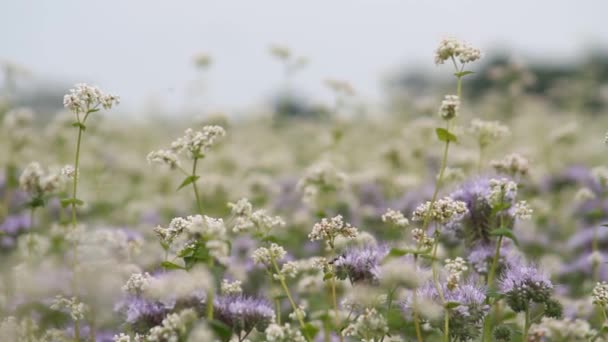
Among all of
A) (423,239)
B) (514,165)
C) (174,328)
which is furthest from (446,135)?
(174,328)

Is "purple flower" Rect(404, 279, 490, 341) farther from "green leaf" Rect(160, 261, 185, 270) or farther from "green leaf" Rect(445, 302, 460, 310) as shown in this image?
"green leaf" Rect(160, 261, 185, 270)

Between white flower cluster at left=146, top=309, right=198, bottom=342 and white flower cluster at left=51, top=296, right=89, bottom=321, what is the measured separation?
2.33ft

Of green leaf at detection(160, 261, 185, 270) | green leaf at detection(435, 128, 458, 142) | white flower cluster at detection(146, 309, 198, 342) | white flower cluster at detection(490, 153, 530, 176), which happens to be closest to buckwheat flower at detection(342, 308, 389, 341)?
white flower cluster at detection(146, 309, 198, 342)

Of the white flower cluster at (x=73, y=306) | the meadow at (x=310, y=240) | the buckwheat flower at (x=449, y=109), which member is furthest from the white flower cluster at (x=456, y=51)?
the white flower cluster at (x=73, y=306)

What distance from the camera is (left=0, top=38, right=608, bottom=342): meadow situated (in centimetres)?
303

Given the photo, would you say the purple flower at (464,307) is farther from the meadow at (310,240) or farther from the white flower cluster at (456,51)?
the white flower cluster at (456,51)

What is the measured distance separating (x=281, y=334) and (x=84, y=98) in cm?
150

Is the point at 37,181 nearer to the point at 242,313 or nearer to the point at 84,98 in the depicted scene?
the point at 84,98

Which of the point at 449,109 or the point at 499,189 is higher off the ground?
the point at 449,109

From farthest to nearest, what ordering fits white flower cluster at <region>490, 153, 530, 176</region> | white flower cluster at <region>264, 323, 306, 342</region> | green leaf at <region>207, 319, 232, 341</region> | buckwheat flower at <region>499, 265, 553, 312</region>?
white flower cluster at <region>490, 153, 530, 176</region>
buckwheat flower at <region>499, 265, 553, 312</region>
white flower cluster at <region>264, 323, 306, 342</region>
green leaf at <region>207, 319, 232, 341</region>

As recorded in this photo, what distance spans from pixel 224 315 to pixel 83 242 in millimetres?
1427

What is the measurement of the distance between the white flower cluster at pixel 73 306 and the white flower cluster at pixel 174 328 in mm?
709

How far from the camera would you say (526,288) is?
3250 millimetres

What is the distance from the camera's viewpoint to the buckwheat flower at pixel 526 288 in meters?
3.23
